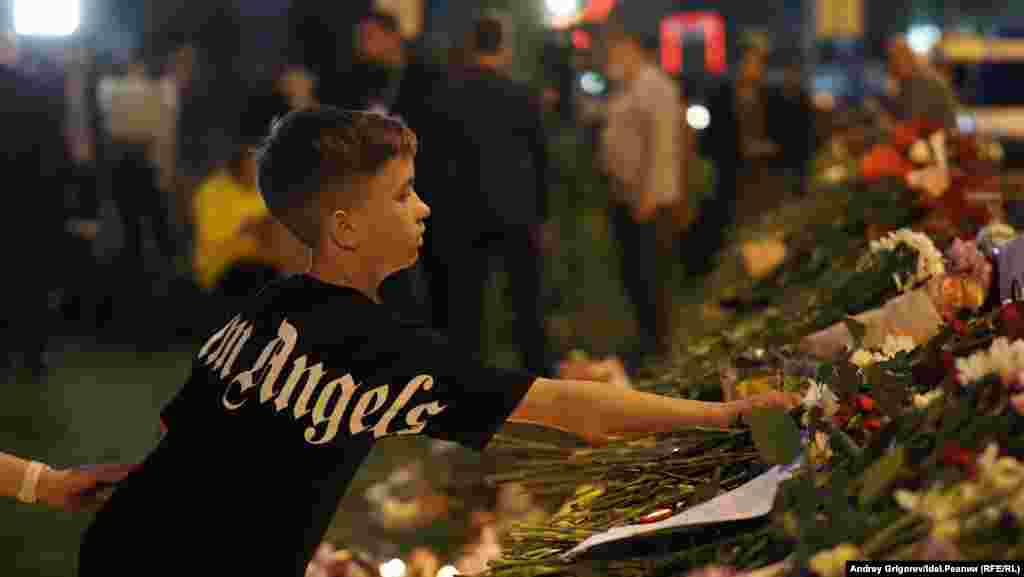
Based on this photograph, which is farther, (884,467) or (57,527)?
(57,527)

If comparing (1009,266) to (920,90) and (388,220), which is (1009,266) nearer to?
(388,220)

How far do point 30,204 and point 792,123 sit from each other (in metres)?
7.69

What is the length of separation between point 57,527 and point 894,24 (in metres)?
39.2

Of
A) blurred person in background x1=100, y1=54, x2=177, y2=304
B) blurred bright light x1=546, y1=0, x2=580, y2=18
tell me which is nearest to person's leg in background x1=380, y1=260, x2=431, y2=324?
blurred person in background x1=100, y1=54, x2=177, y2=304

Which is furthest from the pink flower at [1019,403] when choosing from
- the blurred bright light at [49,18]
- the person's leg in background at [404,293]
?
the blurred bright light at [49,18]

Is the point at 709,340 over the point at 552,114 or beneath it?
beneath

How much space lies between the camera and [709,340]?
504cm

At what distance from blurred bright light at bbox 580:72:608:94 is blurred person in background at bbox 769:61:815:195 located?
1.50m

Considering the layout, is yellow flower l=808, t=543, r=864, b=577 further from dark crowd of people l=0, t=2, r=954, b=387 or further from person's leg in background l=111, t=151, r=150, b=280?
person's leg in background l=111, t=151, r=150, b=280

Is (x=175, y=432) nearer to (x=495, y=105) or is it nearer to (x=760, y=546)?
(x=760, y=546)

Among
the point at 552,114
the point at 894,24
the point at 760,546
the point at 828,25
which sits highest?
the point at 894,24

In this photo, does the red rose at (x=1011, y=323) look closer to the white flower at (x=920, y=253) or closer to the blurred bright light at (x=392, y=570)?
the white flower at (x=920, y=253)

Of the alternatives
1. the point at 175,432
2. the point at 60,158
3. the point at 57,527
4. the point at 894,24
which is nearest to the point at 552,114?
the point at 60,158

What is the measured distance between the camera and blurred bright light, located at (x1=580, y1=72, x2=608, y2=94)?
15.7 m
